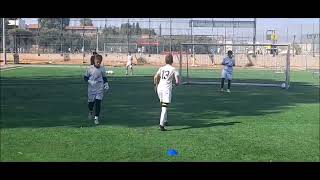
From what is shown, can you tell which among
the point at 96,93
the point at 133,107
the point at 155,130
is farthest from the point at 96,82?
the point at 133,107

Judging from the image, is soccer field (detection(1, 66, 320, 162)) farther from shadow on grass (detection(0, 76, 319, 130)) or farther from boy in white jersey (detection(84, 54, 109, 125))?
boy in white jersey (detection(84, 54, 109, 125))

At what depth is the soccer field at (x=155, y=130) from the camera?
310 inches

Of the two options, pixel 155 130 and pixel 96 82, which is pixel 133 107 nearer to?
pixel 96 82

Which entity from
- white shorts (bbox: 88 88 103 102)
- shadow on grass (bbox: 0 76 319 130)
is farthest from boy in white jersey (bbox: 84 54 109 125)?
shadow on grass (bbox: 0 76 319 130)

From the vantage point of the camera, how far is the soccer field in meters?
7.88

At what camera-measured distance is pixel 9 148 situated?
7996 millimetres

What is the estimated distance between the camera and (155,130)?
1045cm

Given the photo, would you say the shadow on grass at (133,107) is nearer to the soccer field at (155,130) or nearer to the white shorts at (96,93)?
the soccer field at (155,130)

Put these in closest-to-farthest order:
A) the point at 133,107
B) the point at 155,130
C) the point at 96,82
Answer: the point at 155,130 → the point at 96,82 → the point at 133,107
